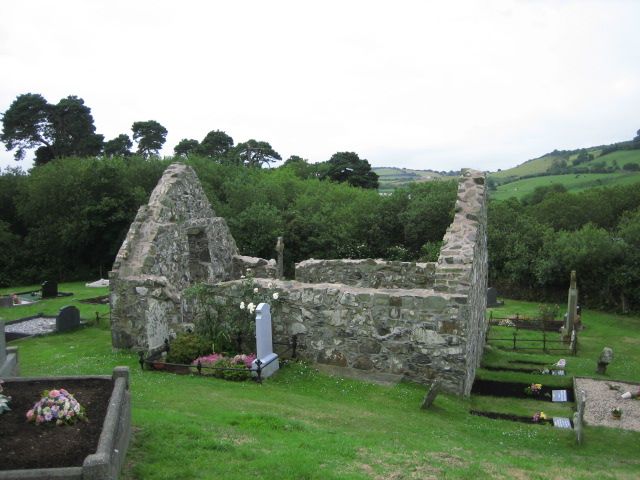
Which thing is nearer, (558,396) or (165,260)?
(558,396)

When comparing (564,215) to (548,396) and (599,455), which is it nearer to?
(548,396)

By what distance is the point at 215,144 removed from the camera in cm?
6631

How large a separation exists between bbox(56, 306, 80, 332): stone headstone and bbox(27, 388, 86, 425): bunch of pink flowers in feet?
39.7

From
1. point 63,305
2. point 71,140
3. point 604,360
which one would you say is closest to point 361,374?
point 604,360

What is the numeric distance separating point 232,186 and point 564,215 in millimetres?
22302

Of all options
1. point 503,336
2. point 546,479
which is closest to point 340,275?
point 503,336

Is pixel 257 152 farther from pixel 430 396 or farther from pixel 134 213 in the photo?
pixel 430 396

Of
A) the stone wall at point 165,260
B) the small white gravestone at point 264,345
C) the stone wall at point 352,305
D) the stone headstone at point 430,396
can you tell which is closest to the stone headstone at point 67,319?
the stone wall at point 165,260

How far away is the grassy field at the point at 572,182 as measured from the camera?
56875mm

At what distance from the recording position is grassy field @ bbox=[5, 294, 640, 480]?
6281 mm

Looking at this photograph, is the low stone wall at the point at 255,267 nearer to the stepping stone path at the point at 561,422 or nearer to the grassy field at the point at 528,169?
the stepping stone path at the point at 561,422

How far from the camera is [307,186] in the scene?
40156 millimetres

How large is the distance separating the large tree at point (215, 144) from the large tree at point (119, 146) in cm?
806

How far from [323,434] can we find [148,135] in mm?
63738
